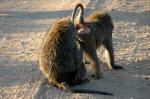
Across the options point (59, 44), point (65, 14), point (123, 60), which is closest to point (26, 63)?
point (59, 44)

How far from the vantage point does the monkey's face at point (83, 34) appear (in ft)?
22.6

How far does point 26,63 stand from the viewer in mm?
7914

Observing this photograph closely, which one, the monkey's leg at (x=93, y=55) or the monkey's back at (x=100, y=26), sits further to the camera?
the monkey's back at (x=100, y=26)

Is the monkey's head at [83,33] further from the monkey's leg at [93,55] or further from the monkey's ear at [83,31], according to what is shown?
the monkey's leg at [93,55]

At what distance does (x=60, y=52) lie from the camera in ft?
20.6

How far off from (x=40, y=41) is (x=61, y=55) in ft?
11.7

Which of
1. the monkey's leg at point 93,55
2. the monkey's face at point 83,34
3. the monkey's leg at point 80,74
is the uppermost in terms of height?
the monkey's face at point 83,34

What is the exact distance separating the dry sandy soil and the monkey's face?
1.01 meters

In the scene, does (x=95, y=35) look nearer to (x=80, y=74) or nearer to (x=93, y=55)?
(x=93, y=55)

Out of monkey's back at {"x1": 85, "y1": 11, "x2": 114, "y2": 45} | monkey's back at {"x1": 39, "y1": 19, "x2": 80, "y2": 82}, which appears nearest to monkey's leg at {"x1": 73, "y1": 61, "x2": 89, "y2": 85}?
monkey's back at {"x1": 39, "y1": 19, "x2": 80, "y2": 82}

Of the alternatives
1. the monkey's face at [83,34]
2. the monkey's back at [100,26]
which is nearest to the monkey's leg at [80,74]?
the monkey's face at [83,34]

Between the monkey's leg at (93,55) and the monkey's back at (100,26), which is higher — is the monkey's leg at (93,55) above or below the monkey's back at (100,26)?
below

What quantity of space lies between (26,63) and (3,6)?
7635mm

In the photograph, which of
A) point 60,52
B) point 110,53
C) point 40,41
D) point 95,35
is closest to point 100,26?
point 95,35
